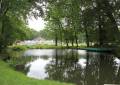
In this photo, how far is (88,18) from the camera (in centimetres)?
3391

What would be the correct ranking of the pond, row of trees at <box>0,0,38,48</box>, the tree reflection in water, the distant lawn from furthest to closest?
row of trees at <box>0,0,38,48</box>, the pond, the tree reflection in water, the distant lawn

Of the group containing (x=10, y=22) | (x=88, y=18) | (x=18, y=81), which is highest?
(x=88, y=18)

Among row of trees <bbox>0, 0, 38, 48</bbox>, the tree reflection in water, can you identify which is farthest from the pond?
row of trees <bbox>0, 0, 38, 48</bbox>

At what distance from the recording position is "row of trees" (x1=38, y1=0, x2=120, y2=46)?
22302 mm

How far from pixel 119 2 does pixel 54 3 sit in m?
14.7

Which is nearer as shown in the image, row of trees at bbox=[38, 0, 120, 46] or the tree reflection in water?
the tree reflection in water

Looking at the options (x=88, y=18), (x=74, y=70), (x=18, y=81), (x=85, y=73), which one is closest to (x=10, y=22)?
(x=88, y=18)

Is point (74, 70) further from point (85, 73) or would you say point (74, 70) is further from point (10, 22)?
point (10, 22)

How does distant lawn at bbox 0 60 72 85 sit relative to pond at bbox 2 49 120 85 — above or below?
above

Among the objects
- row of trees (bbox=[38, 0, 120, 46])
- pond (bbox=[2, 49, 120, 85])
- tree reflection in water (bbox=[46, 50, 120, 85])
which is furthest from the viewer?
row of trees (bbox=[38, 0, 120, 46])

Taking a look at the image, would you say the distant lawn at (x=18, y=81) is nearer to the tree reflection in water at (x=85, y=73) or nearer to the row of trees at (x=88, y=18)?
the tree reflection in water at (x=85, y=73)

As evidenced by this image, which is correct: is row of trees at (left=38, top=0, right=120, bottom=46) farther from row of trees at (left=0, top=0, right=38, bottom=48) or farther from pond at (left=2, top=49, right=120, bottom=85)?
pond at (left=2, top=49, right=120, bottom=85)

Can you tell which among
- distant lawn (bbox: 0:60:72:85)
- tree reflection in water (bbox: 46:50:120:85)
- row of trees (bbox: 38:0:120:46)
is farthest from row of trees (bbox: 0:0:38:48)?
distant lawn (bbox: 0:60:72:85)

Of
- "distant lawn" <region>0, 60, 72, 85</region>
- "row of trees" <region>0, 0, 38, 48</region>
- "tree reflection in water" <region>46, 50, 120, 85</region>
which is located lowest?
"tree reflection in water" <region>46, 50, 120, 85</region>
